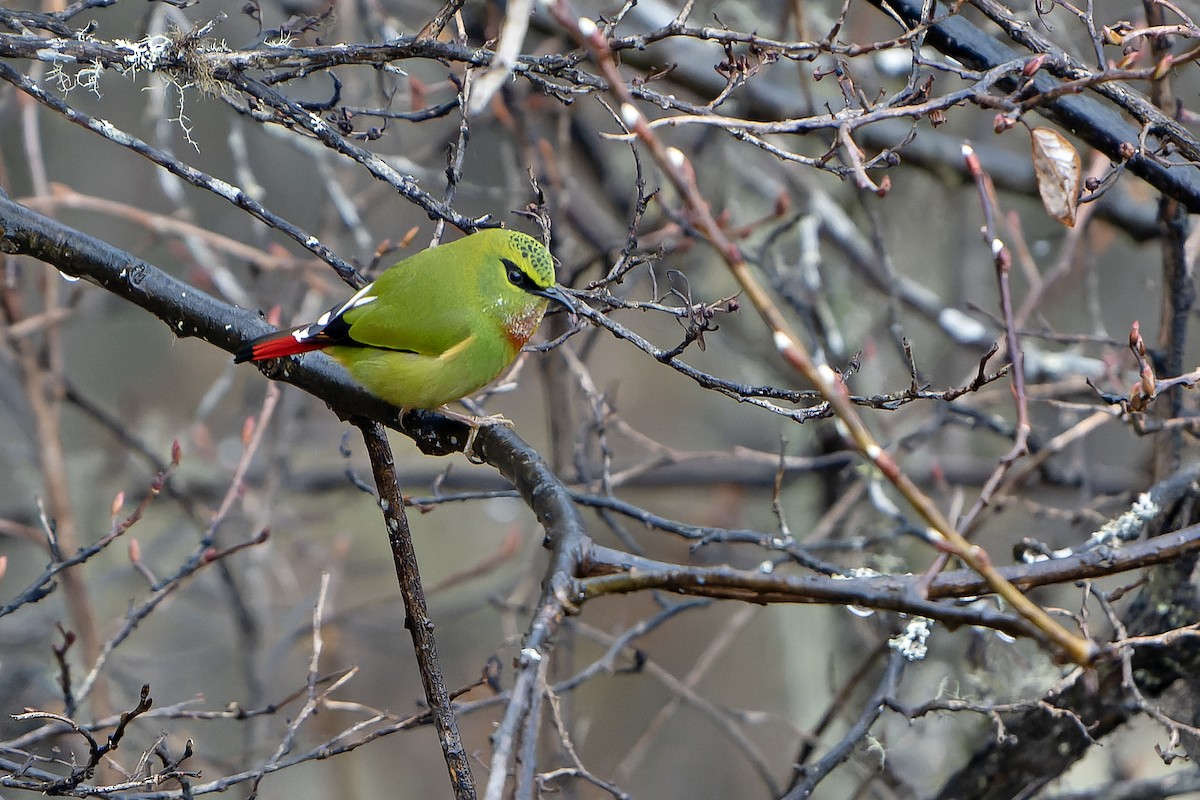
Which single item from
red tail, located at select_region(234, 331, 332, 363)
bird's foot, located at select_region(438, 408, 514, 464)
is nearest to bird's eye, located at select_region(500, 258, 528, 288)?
bird's foot, located at select_region(438, 408, 514, 464)

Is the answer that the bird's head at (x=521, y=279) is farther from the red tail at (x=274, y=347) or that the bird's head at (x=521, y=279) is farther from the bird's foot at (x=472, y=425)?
the red tail at (x=274, y=347)

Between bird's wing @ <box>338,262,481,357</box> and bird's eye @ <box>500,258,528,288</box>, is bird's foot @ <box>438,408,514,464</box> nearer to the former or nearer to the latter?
bird's wing @ <box>338,262,481,357</box>

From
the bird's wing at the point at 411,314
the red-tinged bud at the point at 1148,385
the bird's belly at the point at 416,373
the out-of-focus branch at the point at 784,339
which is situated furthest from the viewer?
the bird's wing at the point at 411,314

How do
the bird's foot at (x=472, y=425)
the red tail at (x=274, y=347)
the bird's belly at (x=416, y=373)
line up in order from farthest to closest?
the bird's belly at (x=416, y=373) < the bird's foot at (x=472, y=425) < the red tail at (x=274, y=347)

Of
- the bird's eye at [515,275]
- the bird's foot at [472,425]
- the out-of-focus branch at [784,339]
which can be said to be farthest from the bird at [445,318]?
the out-of-focus branch at [784,339]

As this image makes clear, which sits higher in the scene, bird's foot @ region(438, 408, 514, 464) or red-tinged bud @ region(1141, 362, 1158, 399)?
bird's foot @ region(438, 408, 514, 464)

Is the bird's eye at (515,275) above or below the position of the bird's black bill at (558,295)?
above

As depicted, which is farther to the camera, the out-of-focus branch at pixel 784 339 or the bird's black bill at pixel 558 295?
the bird's black bill at pixel 558 295

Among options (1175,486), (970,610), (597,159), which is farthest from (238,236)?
(970,610)

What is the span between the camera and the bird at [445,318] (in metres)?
2.89

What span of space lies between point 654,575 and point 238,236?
6.50 m

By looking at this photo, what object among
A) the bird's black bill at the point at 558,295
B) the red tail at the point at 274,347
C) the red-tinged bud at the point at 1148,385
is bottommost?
the red-tinged bud at the point at 1148,385

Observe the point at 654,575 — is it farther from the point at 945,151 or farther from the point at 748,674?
the point at 748,674

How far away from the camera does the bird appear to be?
289 centimetres
